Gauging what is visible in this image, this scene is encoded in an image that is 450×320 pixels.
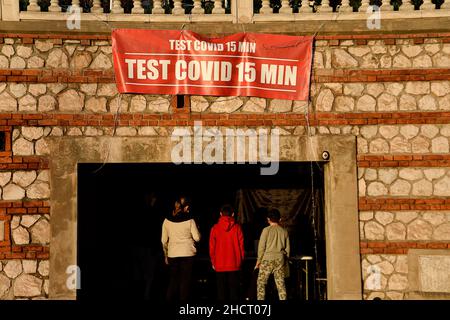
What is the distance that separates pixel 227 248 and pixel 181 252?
66 centimetres

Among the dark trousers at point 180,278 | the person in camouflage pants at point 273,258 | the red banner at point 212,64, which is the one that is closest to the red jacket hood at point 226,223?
the person in camouflage pants at point 273,258

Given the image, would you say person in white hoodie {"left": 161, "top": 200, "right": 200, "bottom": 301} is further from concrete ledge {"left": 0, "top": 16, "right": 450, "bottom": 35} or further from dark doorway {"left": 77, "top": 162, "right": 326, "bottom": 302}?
concrete ledge {"left": 0, "top": 16, "right": 450, "bottom": 35}

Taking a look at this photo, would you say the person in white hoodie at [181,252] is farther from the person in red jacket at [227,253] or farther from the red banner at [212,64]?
the red banner at [212,64]

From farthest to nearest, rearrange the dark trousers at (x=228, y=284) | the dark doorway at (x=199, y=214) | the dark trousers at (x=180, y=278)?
the dark doorway at (x=199, y=214)
the dark trousers at (x=228, y=284)
the dark trousers at (x=180, y=278)

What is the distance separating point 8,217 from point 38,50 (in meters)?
2.35

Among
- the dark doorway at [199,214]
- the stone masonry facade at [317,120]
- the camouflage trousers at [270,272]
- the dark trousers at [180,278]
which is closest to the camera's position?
the stone masonry facade at [317,120]

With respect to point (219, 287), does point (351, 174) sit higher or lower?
higher

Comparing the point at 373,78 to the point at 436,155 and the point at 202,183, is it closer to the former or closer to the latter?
the point at 436,155

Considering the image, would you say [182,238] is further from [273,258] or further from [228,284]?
[273,258]

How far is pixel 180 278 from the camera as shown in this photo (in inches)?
474

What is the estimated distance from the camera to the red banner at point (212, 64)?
38.7ft

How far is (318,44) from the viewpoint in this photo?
39.0ft
